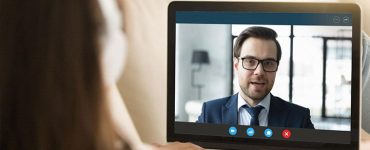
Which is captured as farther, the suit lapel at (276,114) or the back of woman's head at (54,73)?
the back of woman's head at (54,73)

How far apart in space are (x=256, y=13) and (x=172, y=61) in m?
0.25

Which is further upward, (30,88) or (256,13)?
(256,13)

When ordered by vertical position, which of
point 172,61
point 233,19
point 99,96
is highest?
point 233,19

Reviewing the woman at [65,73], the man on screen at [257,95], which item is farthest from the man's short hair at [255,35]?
the woman at [65,73]

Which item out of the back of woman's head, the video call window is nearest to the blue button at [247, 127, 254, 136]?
the video call window

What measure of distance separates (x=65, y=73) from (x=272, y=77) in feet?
1.92

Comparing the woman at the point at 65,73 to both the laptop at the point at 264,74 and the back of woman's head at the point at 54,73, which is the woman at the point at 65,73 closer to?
the back of woman's head at the point at 54,73

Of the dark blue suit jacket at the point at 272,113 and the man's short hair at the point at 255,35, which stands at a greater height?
the man's short hair at the point at 255,35

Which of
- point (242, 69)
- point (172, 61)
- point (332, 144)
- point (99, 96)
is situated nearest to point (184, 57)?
point (172, 61)

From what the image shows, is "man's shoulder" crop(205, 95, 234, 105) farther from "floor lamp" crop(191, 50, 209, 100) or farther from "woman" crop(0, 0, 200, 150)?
"woman" crop(0, 0, 200, 150)

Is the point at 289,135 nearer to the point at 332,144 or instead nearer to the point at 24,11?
the point at 332,144

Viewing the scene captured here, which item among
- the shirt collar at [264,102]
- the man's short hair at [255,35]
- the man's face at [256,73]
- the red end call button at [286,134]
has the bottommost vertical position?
the red end call button at [286,134]

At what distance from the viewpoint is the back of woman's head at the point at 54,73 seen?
4.26 ft

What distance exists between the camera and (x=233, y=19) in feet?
3.82
